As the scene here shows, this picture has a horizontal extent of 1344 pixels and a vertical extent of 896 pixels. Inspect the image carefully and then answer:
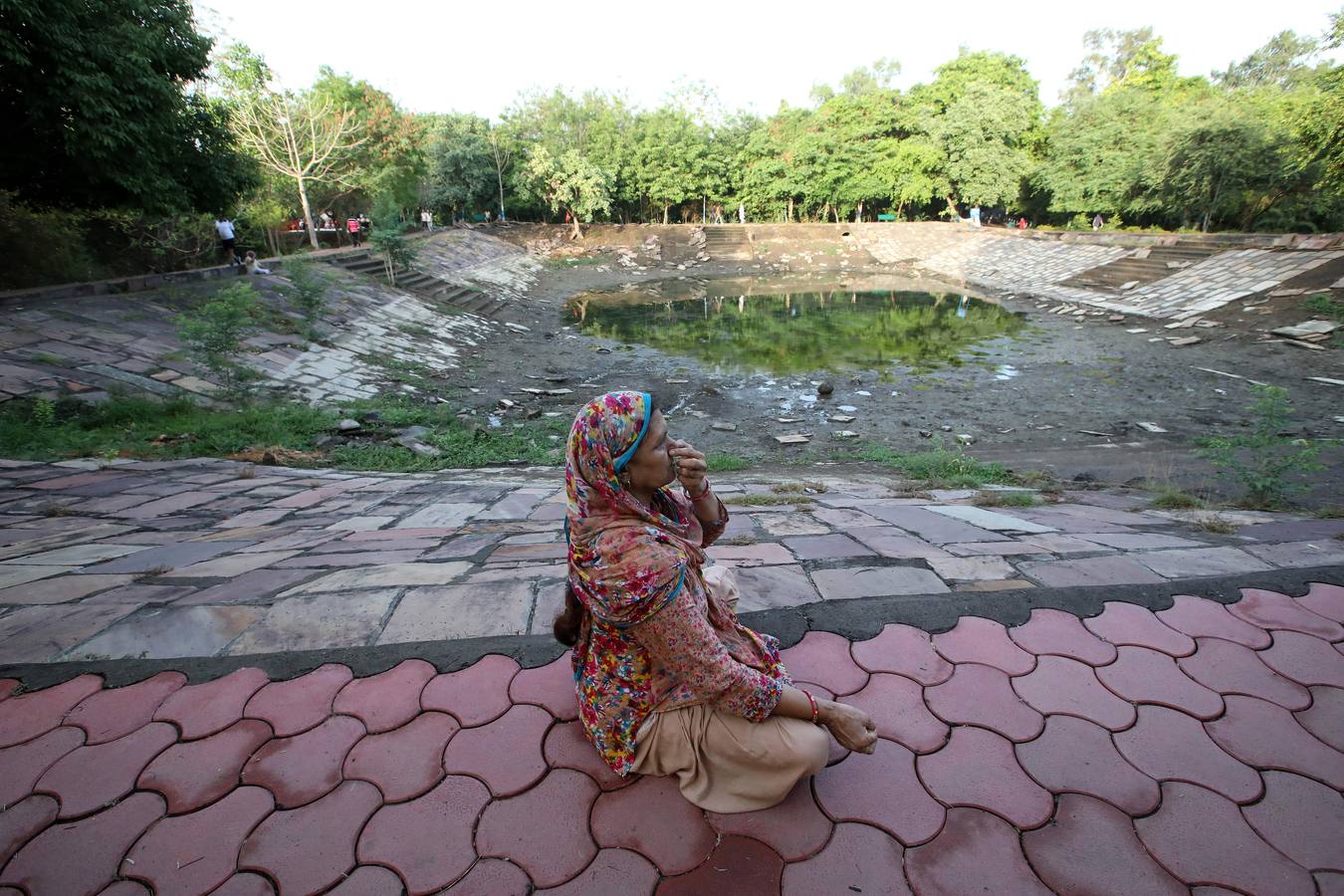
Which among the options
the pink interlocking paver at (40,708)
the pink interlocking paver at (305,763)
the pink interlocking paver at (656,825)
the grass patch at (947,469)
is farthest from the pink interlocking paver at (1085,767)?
the grass patch at (947,469)

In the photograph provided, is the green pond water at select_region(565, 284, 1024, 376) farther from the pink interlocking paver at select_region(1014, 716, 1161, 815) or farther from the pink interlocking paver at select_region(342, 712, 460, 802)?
the pink interlocking paver at select_region(342, 712, 460, 802)

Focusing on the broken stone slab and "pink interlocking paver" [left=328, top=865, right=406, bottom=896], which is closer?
"pink interlocking paver" [left=328, top=865, right=406, bottom=896]

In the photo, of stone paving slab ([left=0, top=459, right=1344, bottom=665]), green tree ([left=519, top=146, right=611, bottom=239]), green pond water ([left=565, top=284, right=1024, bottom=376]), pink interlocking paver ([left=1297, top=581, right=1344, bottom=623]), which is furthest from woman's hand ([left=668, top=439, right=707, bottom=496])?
green tree ([left=519, top=146, right=611, bottom=239])

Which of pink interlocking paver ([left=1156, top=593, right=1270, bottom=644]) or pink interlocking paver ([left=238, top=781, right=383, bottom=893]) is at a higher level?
pink interlocking paver ([left=1156, top=593, right=1270, bottom=644])

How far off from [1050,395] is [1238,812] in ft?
29.5

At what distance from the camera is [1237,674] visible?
6.43ft

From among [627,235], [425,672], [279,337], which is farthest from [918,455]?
[627,235]

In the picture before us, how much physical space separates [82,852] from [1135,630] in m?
3.25

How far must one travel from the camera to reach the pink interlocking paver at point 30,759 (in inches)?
61.3

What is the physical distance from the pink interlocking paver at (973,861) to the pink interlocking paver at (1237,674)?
A: 1.06 metres

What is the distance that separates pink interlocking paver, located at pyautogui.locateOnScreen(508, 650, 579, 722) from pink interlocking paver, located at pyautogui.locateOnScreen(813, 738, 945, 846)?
2.55 ft

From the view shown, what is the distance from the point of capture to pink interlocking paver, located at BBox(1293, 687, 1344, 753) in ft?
5.61

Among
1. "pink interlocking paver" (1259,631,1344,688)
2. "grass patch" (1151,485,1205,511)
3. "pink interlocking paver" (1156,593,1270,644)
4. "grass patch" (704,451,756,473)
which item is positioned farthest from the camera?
"grass patch" (704,451,756,473)

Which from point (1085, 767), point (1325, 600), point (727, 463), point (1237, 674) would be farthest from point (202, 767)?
point (727, 463)
